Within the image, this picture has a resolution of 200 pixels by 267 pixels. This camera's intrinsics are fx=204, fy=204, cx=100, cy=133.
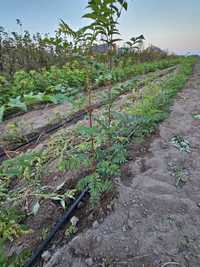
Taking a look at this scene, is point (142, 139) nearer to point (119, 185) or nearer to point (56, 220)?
point (119, 185)

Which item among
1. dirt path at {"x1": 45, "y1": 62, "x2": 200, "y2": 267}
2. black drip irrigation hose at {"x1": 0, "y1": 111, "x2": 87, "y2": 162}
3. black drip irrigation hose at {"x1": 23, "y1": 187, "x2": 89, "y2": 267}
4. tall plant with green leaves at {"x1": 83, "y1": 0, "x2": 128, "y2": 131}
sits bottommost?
black drip irrigation hose at {"x1": 0, "y1": 111, "x2": 87, "y2": 162}

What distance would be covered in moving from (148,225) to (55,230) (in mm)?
645

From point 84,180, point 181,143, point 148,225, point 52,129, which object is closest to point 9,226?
point 84,180

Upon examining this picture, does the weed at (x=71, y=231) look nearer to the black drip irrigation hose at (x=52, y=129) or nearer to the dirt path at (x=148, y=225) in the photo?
the dirt path at (x=148, y=225)

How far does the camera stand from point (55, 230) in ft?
4.67

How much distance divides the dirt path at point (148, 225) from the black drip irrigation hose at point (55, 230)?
0.11 metres

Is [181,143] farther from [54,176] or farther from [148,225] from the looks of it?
[54,176]

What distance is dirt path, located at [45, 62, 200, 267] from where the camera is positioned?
47.4 inches

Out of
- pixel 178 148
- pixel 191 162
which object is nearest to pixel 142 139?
pixel 178 148

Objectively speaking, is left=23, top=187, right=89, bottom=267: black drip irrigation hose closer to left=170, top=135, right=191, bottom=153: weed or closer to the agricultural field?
the agricultural field

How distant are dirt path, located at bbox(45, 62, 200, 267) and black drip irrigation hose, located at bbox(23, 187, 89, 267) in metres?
0.11

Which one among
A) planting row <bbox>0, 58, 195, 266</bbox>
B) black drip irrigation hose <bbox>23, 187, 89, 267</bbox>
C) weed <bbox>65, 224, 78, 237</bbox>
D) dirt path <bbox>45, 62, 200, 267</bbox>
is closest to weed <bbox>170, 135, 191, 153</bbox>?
dirt path <bbox>45, 62, 200, 267</bbox>

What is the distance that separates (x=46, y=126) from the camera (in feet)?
11.9

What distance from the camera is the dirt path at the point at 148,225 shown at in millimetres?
1203
